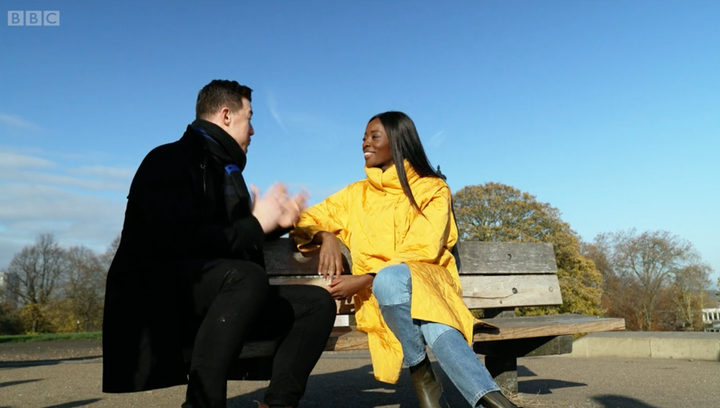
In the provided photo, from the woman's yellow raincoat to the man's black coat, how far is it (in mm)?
846

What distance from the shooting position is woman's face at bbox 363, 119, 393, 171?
3.88 m

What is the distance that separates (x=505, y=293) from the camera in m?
4.82

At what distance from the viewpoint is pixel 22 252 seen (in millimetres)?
40031

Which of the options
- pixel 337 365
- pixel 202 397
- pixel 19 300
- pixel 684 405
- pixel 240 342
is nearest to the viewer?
pixel 202 397

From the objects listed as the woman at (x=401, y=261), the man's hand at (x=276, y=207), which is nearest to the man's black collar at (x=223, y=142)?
the man's hand at (x=276, y=207)

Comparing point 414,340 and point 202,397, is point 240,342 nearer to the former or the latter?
point 202,397

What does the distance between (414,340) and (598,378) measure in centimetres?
455

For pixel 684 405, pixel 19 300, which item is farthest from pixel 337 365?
pixel 19 300

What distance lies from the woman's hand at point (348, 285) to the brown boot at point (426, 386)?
542mm

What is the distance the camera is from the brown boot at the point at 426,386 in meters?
3.14

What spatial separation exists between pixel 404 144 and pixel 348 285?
1.05 m

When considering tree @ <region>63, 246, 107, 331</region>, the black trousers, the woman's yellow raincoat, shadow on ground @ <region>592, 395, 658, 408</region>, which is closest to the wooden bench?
the woman's yellow raincoat

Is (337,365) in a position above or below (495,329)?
below

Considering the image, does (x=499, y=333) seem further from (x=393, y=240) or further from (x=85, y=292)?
(x=85, y=292)
